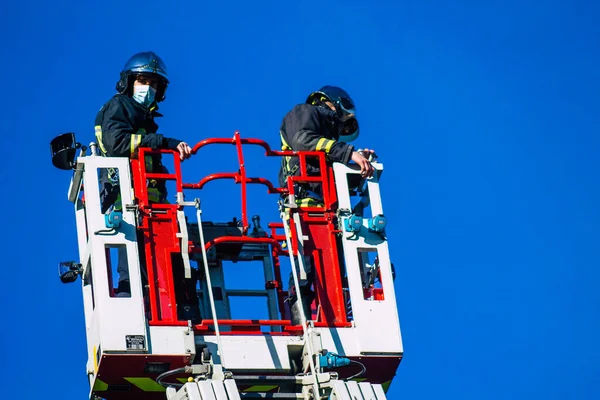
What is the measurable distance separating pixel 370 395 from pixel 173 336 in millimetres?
1986

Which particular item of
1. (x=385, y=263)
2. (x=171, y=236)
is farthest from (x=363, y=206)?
(x=171, y=236)

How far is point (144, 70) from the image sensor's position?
18.3 m

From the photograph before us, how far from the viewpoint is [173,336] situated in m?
15.9

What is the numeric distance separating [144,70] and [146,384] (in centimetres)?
400

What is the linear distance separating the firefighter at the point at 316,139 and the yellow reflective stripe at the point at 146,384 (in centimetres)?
178

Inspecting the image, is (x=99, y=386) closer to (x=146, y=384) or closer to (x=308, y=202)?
(x=146, y=384)

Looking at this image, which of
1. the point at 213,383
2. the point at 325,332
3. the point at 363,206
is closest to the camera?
the point at 213,383

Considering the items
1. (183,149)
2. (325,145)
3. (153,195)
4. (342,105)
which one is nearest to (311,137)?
(325,145)

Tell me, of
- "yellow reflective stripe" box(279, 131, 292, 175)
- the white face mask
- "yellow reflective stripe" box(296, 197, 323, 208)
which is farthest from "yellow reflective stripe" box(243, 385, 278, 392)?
the white face mask

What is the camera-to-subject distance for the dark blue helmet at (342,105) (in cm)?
1859

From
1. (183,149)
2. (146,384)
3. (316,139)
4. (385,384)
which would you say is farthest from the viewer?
(316,139)

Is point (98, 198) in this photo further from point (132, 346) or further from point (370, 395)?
point (370, 395)

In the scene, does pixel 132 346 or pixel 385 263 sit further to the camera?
pixel 385 263

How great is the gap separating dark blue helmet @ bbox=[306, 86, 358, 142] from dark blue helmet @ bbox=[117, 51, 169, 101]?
1696 millimetres
